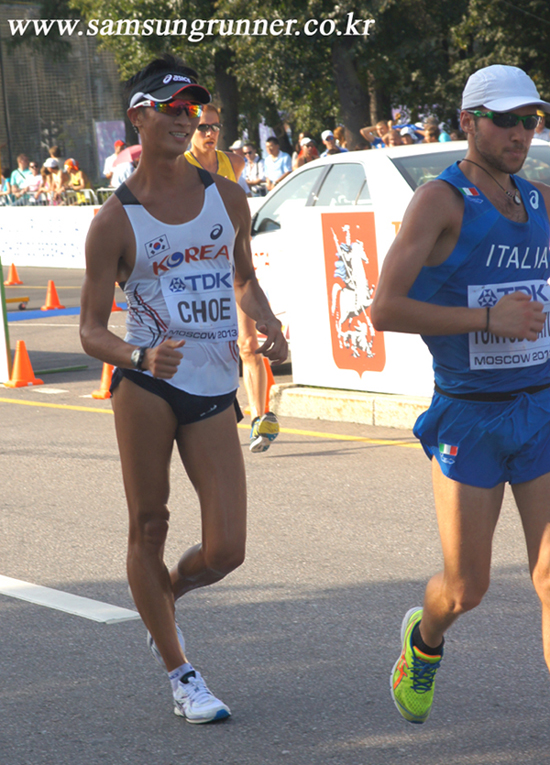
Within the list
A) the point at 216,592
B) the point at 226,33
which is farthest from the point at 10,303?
the point at 216,592

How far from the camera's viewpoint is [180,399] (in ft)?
12.0

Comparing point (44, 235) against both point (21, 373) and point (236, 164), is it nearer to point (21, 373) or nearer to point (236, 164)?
point (21, 373)

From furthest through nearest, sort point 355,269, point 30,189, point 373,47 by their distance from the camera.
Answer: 1. point 30,189
2. point 373,47
3. point 355,269

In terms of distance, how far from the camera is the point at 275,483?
696 centimetres

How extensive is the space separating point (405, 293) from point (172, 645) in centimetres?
141

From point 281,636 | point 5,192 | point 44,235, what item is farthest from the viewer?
point 5,192

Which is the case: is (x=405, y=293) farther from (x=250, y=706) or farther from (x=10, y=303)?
(x=10, y=303)

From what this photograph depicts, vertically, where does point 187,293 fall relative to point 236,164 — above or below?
below

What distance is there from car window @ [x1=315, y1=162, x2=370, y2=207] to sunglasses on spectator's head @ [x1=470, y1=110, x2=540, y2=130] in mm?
6194

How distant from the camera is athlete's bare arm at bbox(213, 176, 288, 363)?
3.85 m

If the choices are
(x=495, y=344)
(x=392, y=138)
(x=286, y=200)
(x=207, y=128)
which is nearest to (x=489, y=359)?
(x=495, y=344)

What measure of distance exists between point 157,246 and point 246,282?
50 cm

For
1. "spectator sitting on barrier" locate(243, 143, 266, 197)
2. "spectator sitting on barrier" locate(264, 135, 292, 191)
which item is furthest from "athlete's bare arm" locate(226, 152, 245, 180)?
"spectator sitting on barrier" locate(243, 143, 266, 197)

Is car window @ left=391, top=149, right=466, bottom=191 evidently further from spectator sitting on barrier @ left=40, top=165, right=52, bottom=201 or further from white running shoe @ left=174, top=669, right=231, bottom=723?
spectator sitting on barrier @ left=40, top=165, right=52, bottom=201
